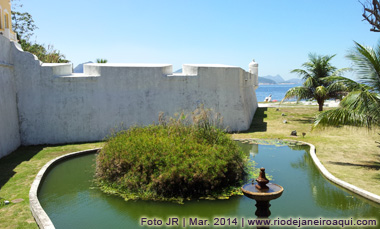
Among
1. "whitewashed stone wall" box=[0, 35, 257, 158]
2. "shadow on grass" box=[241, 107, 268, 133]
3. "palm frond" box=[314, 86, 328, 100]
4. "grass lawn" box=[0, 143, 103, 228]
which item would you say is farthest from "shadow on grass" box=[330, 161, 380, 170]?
"palm frond" box=[314, 86, 328, 100]

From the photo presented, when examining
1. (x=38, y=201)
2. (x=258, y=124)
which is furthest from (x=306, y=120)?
(x=38, y=201)

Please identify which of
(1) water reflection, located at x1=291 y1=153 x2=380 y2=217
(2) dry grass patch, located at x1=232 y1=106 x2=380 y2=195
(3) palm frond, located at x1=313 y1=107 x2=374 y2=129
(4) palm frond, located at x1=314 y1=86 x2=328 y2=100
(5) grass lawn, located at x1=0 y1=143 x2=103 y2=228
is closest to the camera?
(5) grass lawn, located at x1=0 y1=143 x2=103 y2=228

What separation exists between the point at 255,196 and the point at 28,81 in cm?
1225

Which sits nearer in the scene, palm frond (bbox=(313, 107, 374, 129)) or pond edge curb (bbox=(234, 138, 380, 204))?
pond edge curb (bbox=(234, 138, 380, 204))

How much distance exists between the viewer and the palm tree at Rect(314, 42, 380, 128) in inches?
352

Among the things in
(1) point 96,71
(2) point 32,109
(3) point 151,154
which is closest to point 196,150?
(3) point 151,154

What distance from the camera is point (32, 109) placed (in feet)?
45.1

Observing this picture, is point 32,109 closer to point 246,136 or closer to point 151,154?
point 151,154

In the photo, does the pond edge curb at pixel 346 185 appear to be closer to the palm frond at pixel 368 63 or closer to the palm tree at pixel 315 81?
the palm frond at pixel 368 63

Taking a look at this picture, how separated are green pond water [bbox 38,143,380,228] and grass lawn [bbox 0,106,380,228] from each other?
1.94 feet

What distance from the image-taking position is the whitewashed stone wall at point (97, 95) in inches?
537

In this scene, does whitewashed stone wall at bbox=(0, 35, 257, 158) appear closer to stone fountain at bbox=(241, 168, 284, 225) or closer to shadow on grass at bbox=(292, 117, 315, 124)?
shadow on grass at bbox=(292, 117, 315, 124)

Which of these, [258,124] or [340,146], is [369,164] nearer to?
[340,146]

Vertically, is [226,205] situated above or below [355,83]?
below
